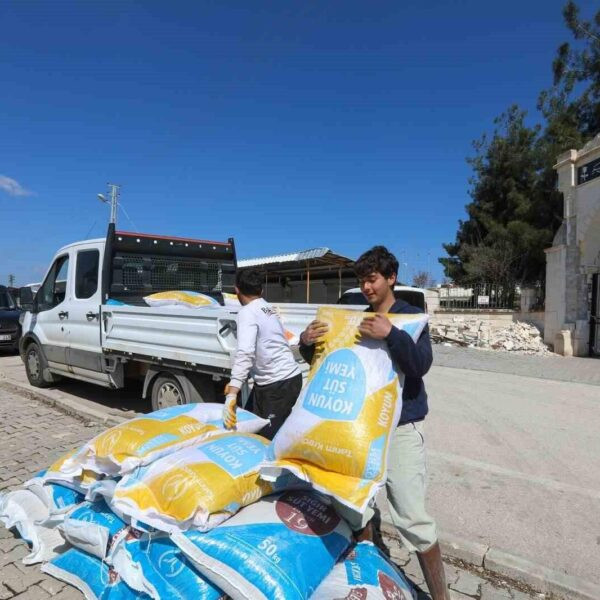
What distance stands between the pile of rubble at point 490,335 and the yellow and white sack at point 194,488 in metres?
13.9

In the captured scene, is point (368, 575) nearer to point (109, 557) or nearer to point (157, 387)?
point (109, 557)

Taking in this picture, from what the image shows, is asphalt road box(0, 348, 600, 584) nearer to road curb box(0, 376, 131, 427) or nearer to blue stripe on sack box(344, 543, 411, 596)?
road curb box(0, 376, 131, 427)

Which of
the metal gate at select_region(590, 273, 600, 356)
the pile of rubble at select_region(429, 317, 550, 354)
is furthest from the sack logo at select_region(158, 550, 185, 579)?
the metal gate at select_region(590, 273, 600, 356)

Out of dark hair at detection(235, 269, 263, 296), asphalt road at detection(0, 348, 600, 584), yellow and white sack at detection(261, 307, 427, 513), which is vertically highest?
dark hair at detection(235, 269, 263, 296)

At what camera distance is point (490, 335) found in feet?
50.8

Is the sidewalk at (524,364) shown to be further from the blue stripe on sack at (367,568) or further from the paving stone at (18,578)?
the paving stone at (18,578)

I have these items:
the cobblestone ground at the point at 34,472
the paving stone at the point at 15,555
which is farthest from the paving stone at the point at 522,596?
the paving stone at the point at 15,555

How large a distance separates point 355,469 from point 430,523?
A: 53 cm

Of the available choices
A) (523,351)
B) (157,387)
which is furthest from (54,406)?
(523,351)

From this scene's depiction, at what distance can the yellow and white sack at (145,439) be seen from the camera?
265cm

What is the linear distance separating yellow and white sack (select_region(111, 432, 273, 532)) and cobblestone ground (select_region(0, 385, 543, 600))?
71cm

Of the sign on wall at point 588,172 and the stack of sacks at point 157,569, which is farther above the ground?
the sign on wall at point 588,172

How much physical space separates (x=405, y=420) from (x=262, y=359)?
51.2 inches

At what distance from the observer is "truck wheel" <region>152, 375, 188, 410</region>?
16.6 feet
